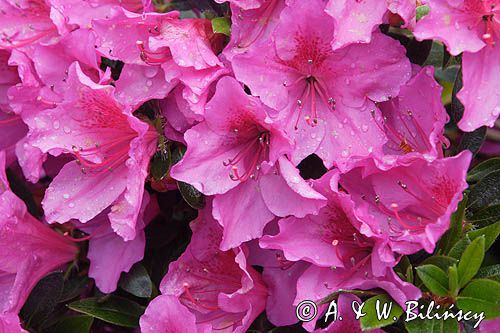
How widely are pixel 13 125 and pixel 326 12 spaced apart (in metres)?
0.72

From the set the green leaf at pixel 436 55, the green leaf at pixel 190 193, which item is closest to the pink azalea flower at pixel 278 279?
the green leaf at pixel 190 193

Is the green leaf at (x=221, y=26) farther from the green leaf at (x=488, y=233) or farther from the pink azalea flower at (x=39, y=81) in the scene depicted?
the green leaf at (x=488, y=233)

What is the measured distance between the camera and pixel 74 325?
4.71ft

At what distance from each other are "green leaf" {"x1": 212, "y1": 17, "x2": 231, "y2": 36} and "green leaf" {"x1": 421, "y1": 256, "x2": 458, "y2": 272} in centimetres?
51

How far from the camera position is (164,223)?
1531mm

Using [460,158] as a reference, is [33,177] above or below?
below

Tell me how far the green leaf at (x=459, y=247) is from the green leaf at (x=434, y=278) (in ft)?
0.15

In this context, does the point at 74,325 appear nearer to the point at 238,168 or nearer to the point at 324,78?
the point at 238,168

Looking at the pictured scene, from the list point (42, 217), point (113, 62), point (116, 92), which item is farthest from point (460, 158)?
point (42, 217)

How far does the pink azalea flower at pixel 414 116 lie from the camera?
1.26 meters

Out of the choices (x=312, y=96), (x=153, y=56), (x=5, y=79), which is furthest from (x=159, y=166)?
(x=5, y=79)

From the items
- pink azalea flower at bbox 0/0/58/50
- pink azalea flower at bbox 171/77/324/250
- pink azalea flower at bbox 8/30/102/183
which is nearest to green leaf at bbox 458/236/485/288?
pink azalea flower at bbox 171/77/324/250

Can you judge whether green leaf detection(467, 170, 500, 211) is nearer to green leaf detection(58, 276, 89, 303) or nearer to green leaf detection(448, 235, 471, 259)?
green leaf detection(448, 235, 471, 259)

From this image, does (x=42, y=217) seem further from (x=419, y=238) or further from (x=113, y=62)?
(x=419, y=238)
